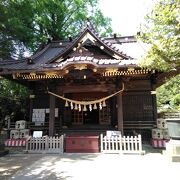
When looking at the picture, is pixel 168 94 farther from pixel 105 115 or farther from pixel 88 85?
pixel 88 85

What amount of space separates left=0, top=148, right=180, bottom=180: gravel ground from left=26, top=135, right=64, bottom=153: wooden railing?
105cm

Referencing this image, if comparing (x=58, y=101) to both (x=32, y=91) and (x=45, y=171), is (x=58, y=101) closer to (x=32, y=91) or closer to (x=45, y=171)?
(x=32, y=91)

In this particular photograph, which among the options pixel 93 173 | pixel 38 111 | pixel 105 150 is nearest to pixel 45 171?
pixel 93 173

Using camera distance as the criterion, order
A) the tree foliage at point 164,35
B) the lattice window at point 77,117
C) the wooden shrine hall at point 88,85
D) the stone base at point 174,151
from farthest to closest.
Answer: the lattice window at point 77,117, the wooden shrine hall at point 88,85, the stone base at point 174,151, the tree foliage at point 164,35

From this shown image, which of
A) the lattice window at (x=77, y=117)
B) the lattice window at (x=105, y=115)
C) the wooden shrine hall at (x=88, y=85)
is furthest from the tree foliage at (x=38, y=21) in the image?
the lattice window at (x=105, y=115)

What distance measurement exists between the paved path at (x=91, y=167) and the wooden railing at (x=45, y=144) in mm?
1110

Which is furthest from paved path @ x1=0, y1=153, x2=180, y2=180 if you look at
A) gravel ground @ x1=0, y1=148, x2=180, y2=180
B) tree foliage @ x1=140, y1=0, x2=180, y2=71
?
tree foliage @ x1=140, y1=0, x2=180, y2=71

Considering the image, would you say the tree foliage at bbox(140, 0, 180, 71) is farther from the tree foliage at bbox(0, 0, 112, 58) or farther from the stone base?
the tree foliage at bbox(0, 0, 112, 58)

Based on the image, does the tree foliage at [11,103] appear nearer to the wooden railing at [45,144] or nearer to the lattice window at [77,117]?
the lattice window at [77,117]

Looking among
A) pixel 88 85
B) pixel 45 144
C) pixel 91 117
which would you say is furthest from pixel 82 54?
pixel 45 144

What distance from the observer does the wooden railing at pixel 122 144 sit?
10516 millimetres

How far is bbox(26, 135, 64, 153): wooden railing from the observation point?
11250 mm

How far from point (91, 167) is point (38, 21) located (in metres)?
18.2

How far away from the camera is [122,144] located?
430 inches
